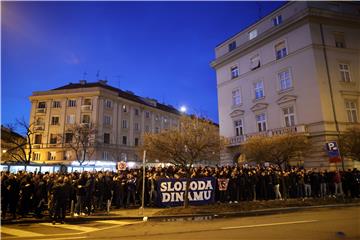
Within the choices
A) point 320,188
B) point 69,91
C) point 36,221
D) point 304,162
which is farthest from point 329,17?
point 69,91

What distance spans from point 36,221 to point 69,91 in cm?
4783

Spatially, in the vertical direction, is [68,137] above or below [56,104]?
below

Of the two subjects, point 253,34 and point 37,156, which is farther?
point 37,156

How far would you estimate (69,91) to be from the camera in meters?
57.1

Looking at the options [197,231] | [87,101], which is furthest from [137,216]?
[87,101]

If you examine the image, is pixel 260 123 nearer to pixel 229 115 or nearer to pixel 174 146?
pixel 229 115

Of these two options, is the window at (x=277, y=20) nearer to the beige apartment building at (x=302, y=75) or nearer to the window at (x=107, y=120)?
the beige apartment building at (x=302, y=75)

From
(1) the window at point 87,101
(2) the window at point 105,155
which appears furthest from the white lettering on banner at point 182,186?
(1) the window at point 87,101

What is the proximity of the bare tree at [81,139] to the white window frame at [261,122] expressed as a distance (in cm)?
2712

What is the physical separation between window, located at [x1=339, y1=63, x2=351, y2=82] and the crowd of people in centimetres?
1515

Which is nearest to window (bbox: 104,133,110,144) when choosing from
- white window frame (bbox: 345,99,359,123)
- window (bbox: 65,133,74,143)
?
window (bbox: 65,133,74,143)

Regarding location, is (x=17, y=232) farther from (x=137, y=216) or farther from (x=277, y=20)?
(x=277, y=20)

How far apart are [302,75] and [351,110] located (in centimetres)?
630

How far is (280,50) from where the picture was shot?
118 feet
